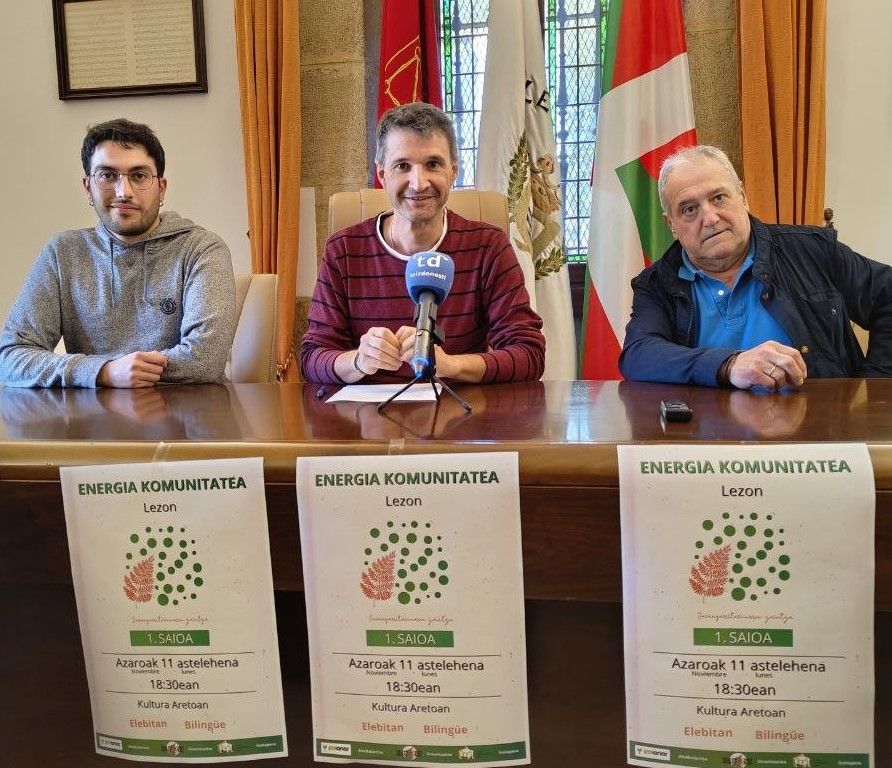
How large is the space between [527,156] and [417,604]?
2.29m

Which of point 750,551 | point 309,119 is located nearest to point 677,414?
point 750,551

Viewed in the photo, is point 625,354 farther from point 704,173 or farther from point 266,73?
point 266,73

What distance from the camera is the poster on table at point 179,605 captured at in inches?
29.6

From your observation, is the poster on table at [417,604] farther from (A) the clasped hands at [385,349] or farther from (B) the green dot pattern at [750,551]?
(A) the clasped hands at [385,349]

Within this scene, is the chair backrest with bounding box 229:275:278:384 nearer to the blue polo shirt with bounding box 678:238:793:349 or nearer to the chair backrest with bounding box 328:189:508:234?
the chair backrest with bounding box 328:189:508:234

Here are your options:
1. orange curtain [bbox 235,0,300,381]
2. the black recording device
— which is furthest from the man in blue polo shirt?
orange curtain [bbox 235,0,300,381]

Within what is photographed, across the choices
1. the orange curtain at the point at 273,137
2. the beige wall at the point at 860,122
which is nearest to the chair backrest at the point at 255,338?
the orange curtain at the point at 273,137

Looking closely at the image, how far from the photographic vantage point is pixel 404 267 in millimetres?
1688

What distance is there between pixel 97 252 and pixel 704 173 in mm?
1458

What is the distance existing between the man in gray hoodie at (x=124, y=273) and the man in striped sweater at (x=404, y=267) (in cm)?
27

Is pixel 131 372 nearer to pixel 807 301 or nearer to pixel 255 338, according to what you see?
pixel 255 338

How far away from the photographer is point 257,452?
2.49ft

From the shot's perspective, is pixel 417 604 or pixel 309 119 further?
pixel 309 119

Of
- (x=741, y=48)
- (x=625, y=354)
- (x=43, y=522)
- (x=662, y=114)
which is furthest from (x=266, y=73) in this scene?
(x=43, y=522)
